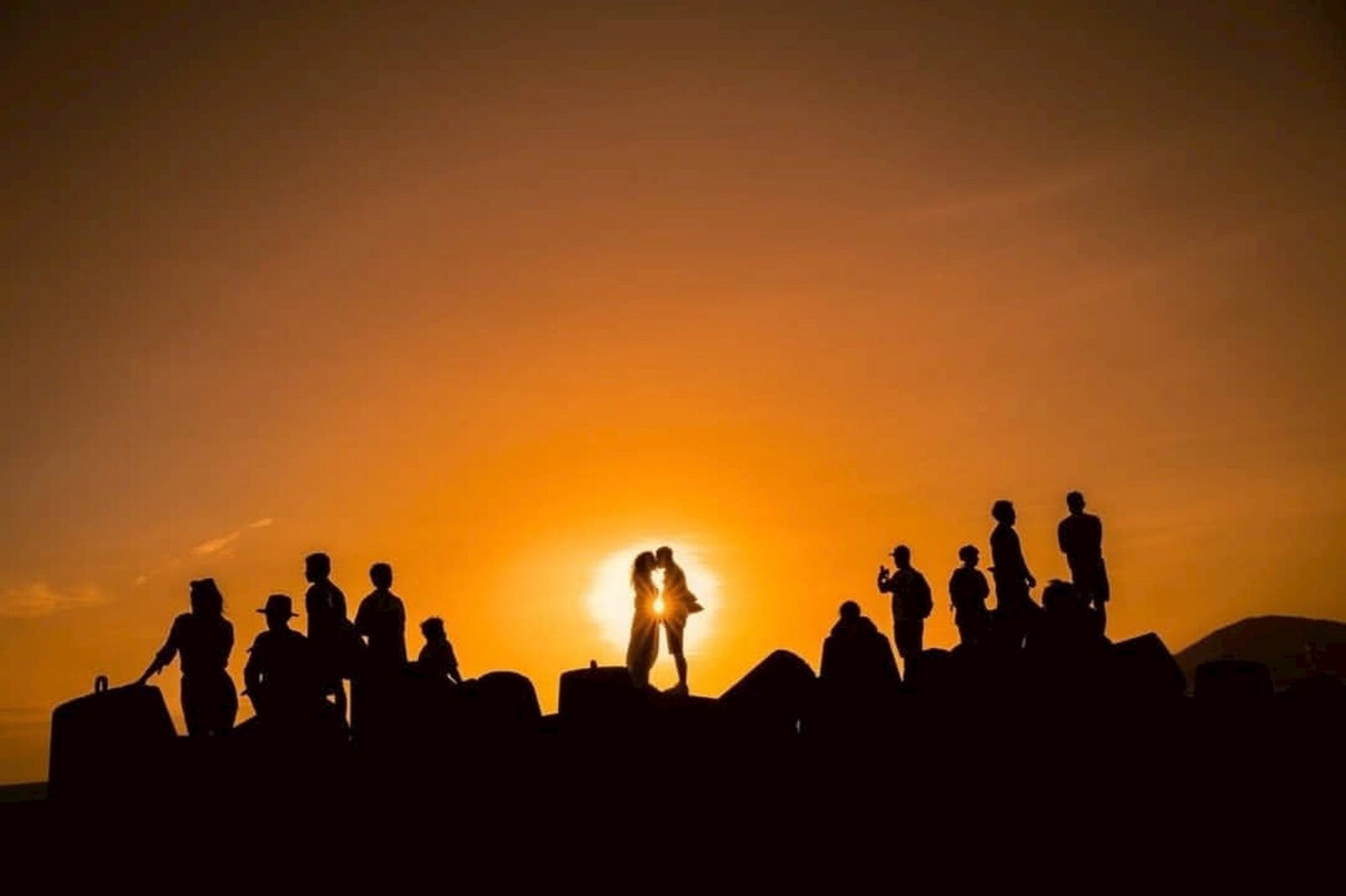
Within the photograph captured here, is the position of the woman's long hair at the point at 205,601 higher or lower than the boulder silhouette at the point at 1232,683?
higher

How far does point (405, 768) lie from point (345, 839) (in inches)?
33.1

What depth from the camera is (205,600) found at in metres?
13.4

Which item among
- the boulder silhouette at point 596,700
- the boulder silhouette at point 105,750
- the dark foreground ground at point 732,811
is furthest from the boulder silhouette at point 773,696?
the boulder silhouette at point 105,750

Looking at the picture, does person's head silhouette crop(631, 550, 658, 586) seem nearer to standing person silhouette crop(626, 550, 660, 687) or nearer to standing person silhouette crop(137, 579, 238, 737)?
standing person silhouette crop(626, 550, 660, 687)

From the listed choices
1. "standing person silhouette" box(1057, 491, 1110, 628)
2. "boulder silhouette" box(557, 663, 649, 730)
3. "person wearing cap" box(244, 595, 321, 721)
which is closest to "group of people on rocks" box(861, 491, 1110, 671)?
"standing person silhouette" box(1057, 491, 1110, 628)

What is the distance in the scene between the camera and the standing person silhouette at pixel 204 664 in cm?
1298

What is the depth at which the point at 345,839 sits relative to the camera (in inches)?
416

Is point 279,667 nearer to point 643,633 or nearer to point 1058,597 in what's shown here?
point 643,633

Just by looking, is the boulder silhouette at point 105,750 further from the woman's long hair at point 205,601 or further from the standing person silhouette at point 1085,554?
the standing person silhouette at point 1085,554

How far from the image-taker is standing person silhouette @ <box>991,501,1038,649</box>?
52.0 ft

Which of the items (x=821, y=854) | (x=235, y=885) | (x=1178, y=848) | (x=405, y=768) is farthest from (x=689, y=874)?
(x=1178, y=848)

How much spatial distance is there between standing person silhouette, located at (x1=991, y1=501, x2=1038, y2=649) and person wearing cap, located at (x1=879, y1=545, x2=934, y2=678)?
43.4 inches

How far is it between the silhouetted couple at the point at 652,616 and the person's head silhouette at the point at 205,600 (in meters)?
5.37

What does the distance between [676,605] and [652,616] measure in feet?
1.25
